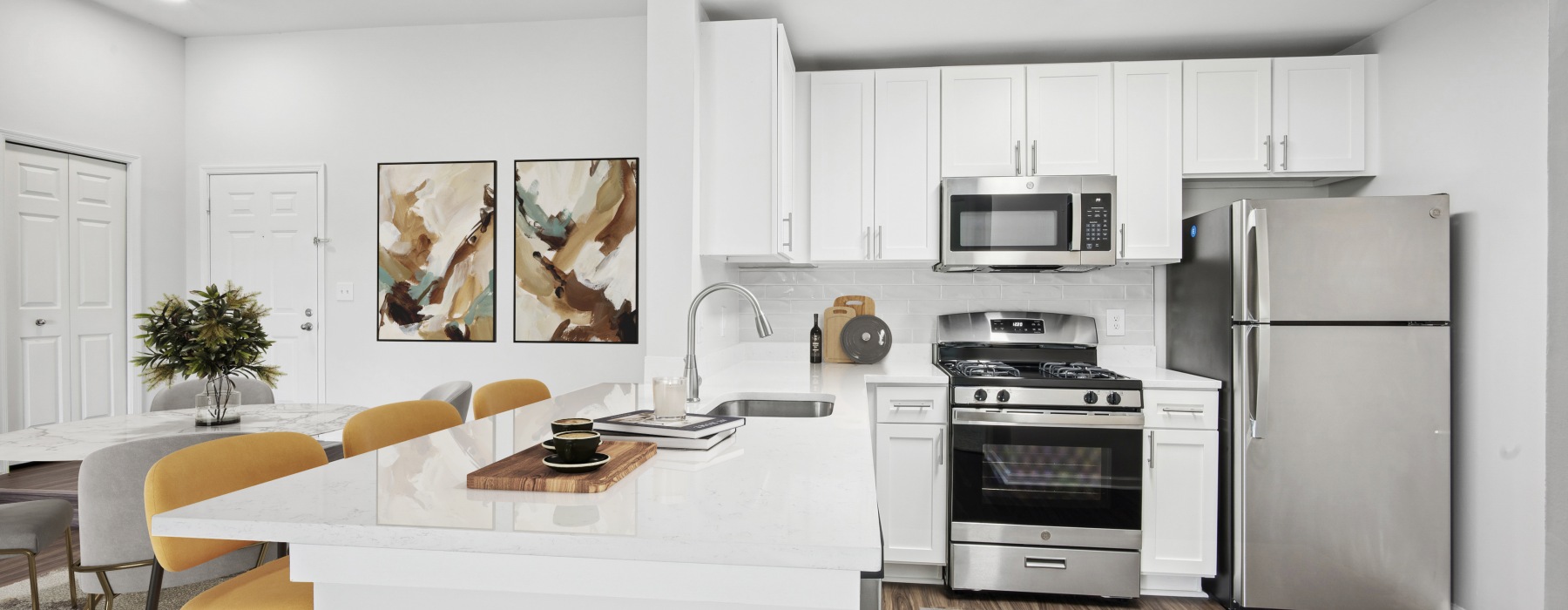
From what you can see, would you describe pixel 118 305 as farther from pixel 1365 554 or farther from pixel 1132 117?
pixel 1365 554

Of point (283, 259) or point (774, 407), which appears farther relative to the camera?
point (283, 259)

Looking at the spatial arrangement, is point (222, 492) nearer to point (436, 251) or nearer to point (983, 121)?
point (436, 251)

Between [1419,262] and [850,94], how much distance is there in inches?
84.1

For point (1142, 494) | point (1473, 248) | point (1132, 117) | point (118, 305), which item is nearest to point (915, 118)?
point (1132, 117)

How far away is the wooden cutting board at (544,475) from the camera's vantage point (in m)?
1.07

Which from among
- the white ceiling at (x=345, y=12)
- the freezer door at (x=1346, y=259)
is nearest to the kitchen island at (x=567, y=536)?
the freezer door at (x=1346, y=259)

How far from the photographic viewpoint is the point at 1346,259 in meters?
Answer: 2.53

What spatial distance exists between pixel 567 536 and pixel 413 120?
3780 mm

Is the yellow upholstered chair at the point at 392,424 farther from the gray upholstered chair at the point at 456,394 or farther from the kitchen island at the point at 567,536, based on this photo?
the gray upholstered chair at the point at 456,394

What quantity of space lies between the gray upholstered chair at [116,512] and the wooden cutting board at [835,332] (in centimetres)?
222

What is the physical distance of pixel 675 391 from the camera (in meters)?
1.50

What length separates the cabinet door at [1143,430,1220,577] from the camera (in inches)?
107

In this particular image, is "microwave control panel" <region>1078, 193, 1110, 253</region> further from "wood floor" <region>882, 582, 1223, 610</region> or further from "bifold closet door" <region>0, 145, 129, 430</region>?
"bifold closet door" <region>0, 145, 129, 430</region>

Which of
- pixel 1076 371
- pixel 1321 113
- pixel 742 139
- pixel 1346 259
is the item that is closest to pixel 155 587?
pixel 742 139
